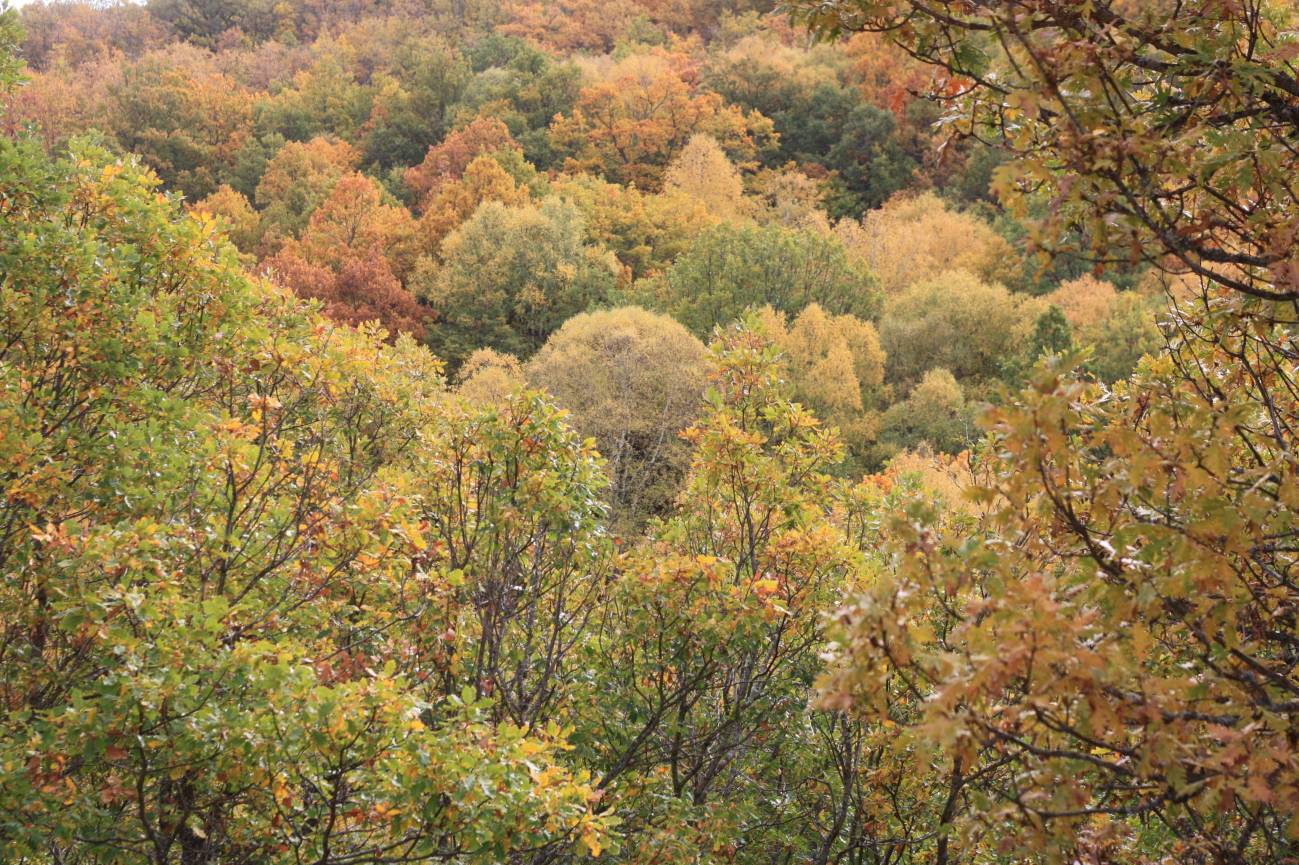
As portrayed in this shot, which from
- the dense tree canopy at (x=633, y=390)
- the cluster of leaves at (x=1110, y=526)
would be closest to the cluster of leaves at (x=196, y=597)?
the cluster of leaves at (x=1110, y=526)

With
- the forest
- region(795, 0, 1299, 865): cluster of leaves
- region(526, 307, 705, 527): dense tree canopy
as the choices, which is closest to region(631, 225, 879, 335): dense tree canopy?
region(526, 307, 705, 527): dense tree canopy

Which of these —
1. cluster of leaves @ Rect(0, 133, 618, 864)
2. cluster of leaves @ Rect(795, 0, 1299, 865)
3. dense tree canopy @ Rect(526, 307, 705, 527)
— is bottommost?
dense tree canopy @ Rect(526, 307, 705, 527)

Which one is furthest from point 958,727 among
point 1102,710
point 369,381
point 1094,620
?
point 369,381

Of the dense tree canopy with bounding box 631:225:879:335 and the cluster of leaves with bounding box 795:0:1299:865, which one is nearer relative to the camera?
the cluster of leaves with bounding box 795:0:1299:865

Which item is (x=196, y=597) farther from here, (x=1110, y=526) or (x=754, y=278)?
(x=754, y=278)

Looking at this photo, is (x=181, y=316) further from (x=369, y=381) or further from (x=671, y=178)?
(x=671, y=178)

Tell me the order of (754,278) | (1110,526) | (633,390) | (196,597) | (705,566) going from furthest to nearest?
1. (754,278)
2. (633,390)
3. (705,566)
4. (196,597)
5. (1110,526)

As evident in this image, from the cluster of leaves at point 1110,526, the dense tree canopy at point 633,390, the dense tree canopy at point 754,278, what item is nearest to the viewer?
the cluster of leaves at point 1110,526

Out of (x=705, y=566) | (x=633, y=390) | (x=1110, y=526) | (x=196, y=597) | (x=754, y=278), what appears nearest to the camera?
(x=1110, y=526)

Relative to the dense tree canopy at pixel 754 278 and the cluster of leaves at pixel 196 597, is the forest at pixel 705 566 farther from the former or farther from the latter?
the dense tree canopy at pixel 754 278

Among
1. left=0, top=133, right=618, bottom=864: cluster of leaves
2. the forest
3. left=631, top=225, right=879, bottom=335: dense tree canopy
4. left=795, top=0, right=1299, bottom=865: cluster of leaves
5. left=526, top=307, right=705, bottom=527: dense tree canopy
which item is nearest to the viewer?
left=795, top=0, right=1299, bottom=865: cluster of leaves

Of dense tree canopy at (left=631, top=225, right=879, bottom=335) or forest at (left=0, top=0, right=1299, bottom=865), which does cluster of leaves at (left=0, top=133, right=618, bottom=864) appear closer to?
forest at (left=0, top=0, right=1299, bottom=865)

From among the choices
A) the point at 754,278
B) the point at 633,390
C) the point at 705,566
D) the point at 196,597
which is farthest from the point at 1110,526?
the point at 754,278

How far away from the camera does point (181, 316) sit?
8094mm
